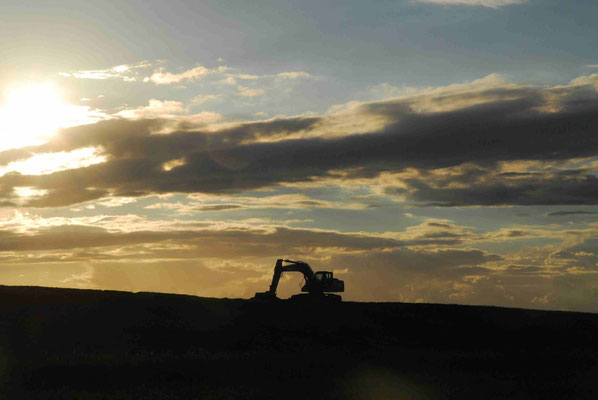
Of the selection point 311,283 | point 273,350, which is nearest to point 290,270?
point 311,283

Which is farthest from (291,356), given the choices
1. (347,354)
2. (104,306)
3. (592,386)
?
(104,306)

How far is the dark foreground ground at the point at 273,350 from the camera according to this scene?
2762 centimetres

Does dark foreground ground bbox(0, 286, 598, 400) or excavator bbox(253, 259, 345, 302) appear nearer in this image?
dark foreground ground bbox(0, 286, 598, 400)

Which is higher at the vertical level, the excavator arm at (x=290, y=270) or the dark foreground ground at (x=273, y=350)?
the excavator arm at (x=290, y=270)

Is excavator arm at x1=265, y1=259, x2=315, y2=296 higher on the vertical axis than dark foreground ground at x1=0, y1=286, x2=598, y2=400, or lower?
higher

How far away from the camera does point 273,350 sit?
39.3m

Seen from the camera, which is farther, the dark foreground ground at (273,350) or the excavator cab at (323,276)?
the excavator cab at (323,276)

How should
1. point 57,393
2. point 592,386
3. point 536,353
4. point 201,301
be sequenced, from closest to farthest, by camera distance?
point 57,393
point 592,386
point 536,353
point 201,301

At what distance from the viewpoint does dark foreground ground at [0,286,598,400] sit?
27625 millimetres

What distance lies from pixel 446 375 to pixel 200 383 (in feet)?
41.3

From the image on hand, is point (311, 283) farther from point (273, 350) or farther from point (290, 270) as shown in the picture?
point (273, 350)

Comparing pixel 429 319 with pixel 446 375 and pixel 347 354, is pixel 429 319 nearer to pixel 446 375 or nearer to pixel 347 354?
pixel 347 354

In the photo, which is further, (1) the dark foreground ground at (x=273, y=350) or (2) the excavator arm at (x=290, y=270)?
(2) the excavator arm at (x=290, y=270)

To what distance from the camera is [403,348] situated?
43188 millimetres
